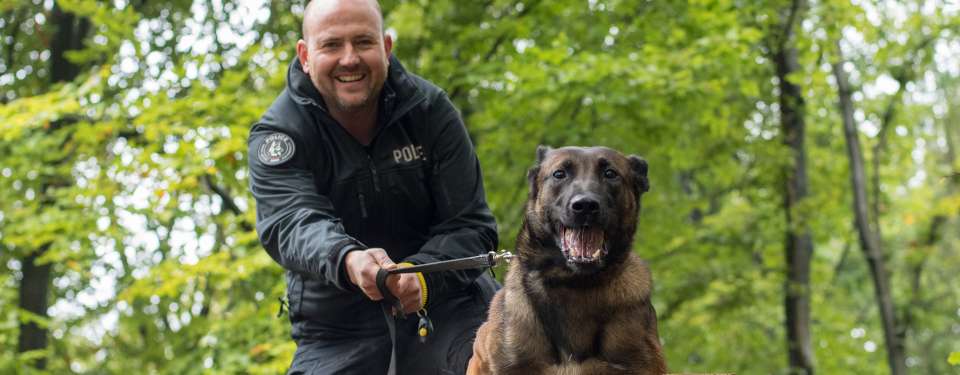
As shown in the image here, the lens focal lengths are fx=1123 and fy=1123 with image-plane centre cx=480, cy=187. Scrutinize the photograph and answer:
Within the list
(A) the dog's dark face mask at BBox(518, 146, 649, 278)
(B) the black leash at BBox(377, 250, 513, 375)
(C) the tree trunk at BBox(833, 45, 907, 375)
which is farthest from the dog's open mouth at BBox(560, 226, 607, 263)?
(C) the tree trunk at BBox(833, 45, 907, 375)

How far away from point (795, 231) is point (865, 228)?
1.00 m

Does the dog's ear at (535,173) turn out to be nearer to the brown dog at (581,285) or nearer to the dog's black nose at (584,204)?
the brown dog at (581,285)

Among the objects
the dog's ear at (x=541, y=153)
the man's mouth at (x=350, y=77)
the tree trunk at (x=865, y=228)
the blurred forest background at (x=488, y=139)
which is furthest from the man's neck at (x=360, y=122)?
the tree trunk at (x=865, y=228)

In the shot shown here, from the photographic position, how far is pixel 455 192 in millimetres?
4387

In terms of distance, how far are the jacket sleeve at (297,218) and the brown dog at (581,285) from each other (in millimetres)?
582

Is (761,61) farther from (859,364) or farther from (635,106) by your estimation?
(859,364)

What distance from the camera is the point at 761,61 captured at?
1423 centimetres

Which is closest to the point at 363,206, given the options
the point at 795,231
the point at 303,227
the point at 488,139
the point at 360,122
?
the point at 360,122

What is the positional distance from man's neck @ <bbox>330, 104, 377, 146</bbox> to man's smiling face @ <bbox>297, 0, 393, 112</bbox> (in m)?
0.05

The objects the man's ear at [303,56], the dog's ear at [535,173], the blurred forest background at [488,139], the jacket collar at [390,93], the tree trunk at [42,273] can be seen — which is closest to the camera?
the dog's ear at [535,173]

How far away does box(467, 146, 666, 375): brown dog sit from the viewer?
11.5 feet

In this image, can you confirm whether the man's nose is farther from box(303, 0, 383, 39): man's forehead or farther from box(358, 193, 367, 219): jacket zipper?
box(358, 193, 367, 219): jacket zipper

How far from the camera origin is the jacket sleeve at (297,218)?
3752mm

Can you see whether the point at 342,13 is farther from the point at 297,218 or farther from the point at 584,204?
the point at 584,204
